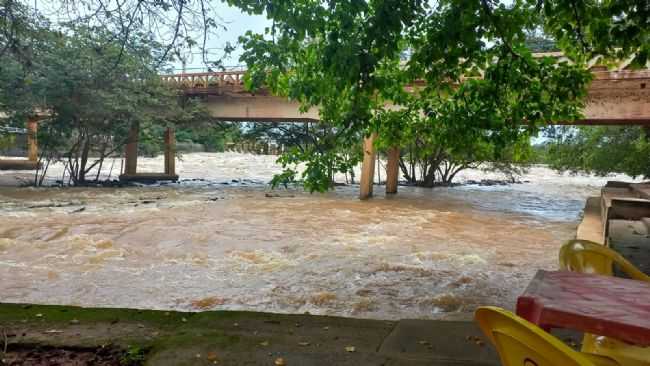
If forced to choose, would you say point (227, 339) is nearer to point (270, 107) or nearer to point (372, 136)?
point (372, 136)

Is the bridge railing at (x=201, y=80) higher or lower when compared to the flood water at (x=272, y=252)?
higher

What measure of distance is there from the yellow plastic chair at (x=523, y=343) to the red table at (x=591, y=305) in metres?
0.16

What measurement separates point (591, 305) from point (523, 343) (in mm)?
595

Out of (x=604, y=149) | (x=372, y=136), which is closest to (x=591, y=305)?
(x=372, y=136)

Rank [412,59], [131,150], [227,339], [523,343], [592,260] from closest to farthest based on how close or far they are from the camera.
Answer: [523,343] < [592,260] < [227,339] < [412,59] < [131,150]

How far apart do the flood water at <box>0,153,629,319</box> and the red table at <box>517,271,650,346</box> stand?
389 cm

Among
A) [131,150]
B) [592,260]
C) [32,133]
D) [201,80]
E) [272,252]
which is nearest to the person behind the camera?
[592,260]

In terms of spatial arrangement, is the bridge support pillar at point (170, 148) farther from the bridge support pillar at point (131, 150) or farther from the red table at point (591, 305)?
the red table at point (591, 305)

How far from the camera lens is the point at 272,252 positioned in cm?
981

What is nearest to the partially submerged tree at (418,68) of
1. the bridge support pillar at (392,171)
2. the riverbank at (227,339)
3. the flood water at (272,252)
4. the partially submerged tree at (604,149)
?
the riverbank at (227,339)

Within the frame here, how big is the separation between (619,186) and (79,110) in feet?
55.0

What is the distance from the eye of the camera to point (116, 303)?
6465 mm

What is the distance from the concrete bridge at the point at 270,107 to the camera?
46.3 ft

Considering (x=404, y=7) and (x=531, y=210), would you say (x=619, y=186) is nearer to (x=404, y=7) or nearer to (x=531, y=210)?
(x=531, y=210)
